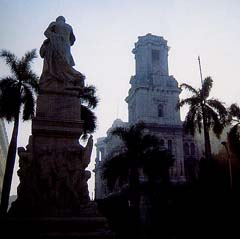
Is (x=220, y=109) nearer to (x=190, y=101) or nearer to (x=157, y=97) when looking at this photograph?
(x=190, y=101)

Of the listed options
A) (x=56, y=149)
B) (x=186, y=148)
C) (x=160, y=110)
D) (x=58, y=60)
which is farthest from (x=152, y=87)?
(x=56, y=149)

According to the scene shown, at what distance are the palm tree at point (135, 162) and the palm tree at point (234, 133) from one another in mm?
5066

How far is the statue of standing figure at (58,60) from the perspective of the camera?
482 inches

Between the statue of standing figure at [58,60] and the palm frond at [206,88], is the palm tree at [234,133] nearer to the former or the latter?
the palm frond at [206,88]

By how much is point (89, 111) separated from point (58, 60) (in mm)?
10735

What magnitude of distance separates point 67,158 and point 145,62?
53.7m

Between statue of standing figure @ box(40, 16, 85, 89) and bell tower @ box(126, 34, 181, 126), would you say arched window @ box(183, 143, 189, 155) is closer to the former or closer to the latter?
bell tower @ box(126, 34, 181, 126)

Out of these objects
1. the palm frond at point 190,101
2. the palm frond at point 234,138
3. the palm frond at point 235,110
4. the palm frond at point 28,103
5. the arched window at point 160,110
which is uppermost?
the arched window at point 160,110

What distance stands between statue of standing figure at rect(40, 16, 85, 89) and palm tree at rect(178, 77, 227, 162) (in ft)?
→ 60.7

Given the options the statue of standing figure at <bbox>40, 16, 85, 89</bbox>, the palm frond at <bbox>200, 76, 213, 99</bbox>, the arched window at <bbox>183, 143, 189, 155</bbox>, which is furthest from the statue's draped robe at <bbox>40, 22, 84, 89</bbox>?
the arched window at <bbox>183, 143, 189, 155</bbox>

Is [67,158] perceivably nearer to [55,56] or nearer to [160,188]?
[55,56]

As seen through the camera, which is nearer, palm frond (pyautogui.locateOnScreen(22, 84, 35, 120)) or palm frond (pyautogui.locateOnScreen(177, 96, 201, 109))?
palm frond (pyautogui.locateOnScreen(22, 84, 35, 120))

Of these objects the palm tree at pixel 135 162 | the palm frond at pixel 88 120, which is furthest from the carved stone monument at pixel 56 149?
the palm tree at pixel 135 162

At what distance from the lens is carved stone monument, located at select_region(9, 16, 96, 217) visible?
10.1 metres
